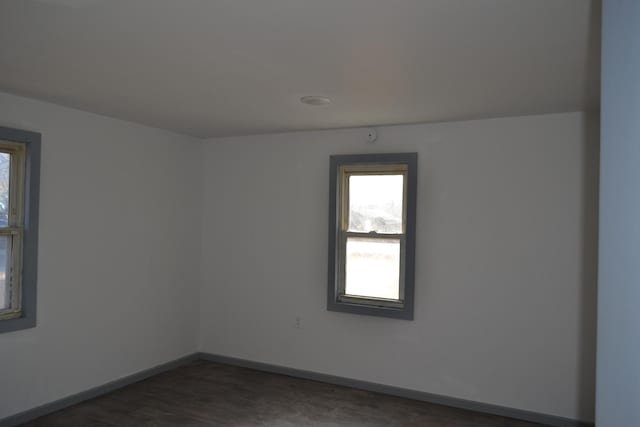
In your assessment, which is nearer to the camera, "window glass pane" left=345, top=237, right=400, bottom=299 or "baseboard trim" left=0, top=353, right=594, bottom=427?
"baseboard trim" left=0, top=353, right=594, bottom=427

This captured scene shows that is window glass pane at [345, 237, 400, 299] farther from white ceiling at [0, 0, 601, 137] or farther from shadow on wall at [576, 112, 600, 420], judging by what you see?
shadow on wall at [576, 112, 600, 420]

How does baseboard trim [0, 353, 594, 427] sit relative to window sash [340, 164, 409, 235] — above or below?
below

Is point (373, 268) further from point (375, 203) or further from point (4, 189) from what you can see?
point (4, 189)

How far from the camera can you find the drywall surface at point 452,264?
377cm

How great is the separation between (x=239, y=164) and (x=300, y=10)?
333cm

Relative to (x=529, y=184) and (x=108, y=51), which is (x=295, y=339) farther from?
(x=108, y=51)

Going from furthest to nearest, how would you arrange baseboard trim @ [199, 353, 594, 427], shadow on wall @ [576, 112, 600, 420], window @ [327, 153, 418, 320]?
window @ [327, 153, 418, 320] < baseboard trim @ [199, 353, 594, 427] < shadow on wall @ [576, 112, 600, 420]

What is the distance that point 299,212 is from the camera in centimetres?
486

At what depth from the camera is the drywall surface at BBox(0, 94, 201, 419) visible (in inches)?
147

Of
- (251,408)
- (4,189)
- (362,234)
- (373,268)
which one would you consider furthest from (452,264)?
(4,189)

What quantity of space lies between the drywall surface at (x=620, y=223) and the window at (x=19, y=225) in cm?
378

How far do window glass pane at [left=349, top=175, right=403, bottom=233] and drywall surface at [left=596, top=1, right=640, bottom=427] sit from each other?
10.4ft

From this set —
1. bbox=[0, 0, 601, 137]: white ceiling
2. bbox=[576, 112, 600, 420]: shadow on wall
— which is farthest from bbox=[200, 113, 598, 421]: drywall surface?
bbox=[0, 0, 601, 137]: white ceiling

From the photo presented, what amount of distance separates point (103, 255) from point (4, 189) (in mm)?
978
